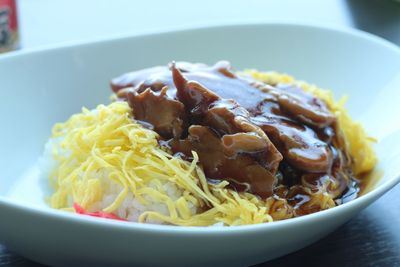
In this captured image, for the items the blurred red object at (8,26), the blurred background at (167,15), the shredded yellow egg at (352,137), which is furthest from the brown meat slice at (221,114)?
the blurred background at (167,15)

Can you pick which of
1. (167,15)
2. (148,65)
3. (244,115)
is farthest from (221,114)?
(167,15)

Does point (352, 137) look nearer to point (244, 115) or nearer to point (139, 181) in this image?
point (244, 115)

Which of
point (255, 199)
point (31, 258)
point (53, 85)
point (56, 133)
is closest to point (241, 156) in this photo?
point (255, 199)

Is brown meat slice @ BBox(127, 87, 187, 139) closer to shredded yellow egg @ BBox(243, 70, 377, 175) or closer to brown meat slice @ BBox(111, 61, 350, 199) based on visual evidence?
brown meat slice @ BBox(111, 61, 350, 199)

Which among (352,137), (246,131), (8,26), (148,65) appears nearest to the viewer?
(246,131)

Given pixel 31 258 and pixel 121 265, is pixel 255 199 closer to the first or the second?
pixel 121 265

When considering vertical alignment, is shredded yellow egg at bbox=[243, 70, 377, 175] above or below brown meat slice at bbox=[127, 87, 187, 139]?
below

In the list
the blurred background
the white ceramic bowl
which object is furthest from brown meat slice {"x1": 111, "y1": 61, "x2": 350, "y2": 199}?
the blurred background
